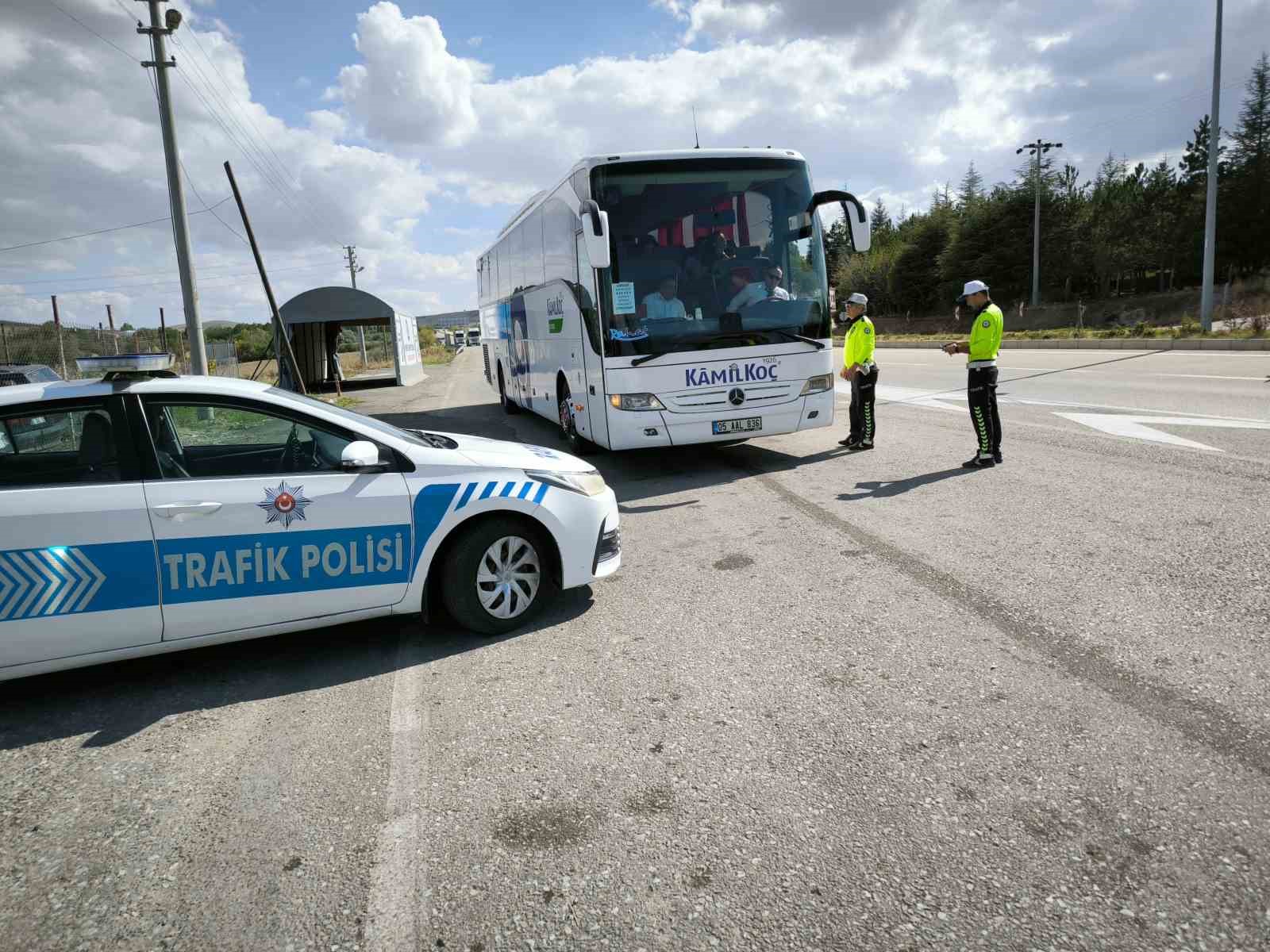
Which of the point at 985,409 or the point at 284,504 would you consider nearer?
the point at 284,504

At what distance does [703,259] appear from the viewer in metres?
8.30

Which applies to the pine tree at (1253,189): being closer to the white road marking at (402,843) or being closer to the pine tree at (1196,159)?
the pine tree at (1196,159)

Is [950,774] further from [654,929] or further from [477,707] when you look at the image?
[477,707]

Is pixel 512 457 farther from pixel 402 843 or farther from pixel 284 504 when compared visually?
pixel 402 843

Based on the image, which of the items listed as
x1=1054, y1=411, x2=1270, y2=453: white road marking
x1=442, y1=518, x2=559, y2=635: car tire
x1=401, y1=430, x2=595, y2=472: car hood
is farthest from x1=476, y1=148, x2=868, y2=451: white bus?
x1=442, y1=518, x2=559, y2=635: car tire

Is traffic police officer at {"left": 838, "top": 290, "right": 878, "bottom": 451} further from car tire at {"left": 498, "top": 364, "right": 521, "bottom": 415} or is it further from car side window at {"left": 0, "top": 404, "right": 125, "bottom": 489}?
car tire at {"left": 498, "top": 364, "right": 521, "bottom": 415}

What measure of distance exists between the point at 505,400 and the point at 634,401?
9976 mm

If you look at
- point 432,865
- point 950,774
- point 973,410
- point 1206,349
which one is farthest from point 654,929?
point 1206,349

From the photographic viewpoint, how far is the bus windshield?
325 inches

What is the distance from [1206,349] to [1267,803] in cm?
2445

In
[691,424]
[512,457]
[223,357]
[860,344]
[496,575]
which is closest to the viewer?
[496,575]

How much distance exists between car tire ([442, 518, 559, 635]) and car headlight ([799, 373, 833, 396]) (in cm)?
491

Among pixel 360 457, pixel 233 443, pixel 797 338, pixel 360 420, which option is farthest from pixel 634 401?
pixel 233 443

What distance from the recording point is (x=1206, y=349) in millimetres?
22328
